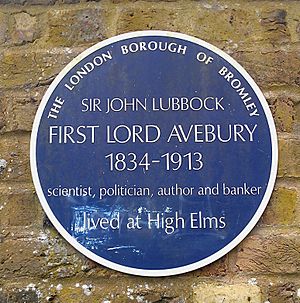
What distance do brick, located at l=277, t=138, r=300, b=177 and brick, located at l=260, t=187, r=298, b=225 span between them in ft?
0.19

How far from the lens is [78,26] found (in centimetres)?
225

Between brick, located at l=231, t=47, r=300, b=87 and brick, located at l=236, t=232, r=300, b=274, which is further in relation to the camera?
brick, located at l=231, t=47, r=300, b=87

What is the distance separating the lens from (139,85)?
7.16ft

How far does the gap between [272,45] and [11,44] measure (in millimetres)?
908

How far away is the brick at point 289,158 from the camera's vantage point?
2137mm

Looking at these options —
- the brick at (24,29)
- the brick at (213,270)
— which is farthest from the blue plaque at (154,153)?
the brick at (24,29)

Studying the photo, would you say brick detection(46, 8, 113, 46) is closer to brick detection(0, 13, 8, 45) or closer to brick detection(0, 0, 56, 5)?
brick detection(0, 0, 56, 5)

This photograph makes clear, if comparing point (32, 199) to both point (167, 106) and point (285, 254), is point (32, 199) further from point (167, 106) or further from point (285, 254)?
point (285, 254)

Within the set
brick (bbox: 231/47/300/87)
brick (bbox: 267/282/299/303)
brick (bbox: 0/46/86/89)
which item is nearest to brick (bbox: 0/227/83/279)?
brick (bbox: 0/46/86/89)

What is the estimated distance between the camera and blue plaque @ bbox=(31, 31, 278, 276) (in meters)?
2.06

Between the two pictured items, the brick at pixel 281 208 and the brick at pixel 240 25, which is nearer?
the brick at pixel 281 208

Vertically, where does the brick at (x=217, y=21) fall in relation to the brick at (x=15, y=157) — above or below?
above

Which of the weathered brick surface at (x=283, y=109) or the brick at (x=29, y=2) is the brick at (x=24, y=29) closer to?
the brick at (x=29, y=2)

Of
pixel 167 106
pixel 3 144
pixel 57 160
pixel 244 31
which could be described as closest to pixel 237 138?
pixel 167 106
